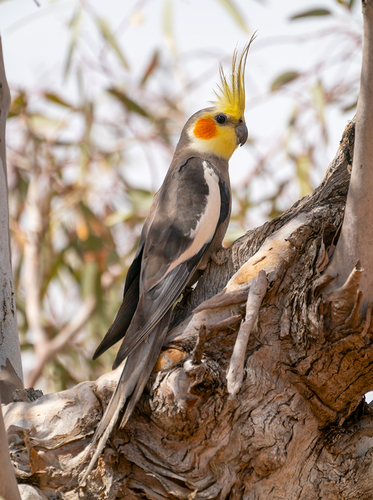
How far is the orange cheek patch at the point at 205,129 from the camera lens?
2.69 m

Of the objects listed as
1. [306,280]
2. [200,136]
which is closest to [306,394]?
[306,280]

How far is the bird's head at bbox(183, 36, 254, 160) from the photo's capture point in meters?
2.66

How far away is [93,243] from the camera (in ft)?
12.7

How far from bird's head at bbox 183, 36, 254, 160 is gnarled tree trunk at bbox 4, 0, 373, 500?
1.19 meters

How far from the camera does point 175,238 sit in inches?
76.8

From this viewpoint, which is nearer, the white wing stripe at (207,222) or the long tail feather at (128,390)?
the long tail feather at (128,390)

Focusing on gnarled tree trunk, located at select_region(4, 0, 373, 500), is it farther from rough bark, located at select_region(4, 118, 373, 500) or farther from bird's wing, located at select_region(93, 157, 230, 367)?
bird's wing, located at select_region(93, 157, 230, 367)

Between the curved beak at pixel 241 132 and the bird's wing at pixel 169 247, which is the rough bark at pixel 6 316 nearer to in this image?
the bird's wing at pixel 169 247

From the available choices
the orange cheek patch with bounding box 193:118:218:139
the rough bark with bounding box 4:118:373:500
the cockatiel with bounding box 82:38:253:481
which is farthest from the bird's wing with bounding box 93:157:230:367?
the orange cheek patch with bounding box 193:118:218:139

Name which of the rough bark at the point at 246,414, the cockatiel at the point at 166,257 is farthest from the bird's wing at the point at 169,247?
the rough bark at the point at 246,414

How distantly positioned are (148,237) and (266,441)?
88 cm

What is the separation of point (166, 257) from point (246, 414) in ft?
2.18

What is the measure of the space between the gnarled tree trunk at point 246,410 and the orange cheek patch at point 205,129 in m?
1.23

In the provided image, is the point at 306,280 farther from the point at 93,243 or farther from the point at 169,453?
the point at 93,243
